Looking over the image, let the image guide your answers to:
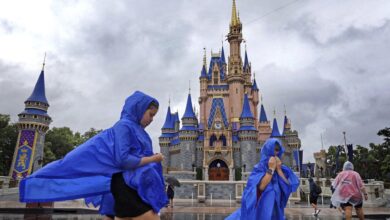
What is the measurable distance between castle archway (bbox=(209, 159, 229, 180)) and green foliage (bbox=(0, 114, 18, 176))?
2576 centimetres

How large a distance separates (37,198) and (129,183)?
0.88 meters

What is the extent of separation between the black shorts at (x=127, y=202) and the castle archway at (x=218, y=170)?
126ft

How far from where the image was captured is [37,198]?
2670 millimetres

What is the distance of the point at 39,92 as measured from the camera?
32250mm

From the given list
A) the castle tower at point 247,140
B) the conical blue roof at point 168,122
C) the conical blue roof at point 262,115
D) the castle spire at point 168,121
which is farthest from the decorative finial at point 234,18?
the conical blue roof at point 168,122

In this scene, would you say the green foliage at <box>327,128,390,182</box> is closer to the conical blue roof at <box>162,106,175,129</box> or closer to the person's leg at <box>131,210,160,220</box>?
the conical blue roof at <box>162,106,175,129</box>

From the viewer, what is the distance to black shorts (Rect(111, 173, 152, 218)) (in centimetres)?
250

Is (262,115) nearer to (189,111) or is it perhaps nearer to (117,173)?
(189,111)

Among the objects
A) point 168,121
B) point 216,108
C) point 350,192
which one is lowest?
point 350,192

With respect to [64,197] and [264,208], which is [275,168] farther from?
[64,197]

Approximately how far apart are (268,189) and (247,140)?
36.4 m

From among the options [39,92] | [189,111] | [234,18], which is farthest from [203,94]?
[39,92]

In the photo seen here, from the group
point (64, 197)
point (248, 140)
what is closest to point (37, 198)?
point (64, 197)

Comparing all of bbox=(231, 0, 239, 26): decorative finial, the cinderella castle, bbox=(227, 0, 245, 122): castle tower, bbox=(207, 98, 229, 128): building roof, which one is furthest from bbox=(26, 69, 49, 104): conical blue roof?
bbox=(231, 0, 239, 26): decorative finial
